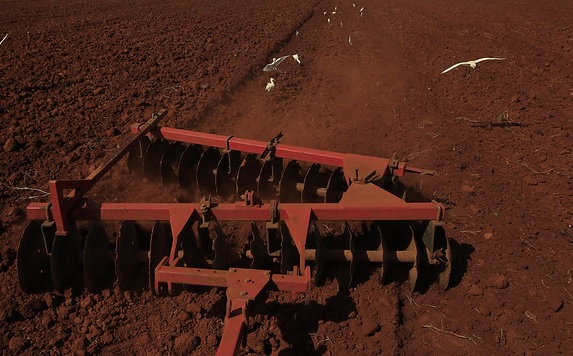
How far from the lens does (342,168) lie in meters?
4.22

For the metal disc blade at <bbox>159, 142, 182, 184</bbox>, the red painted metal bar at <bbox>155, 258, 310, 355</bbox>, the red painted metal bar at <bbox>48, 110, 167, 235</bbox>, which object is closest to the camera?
the red painted metal bar at <bbox>155, 258, 310, 355</bbox>

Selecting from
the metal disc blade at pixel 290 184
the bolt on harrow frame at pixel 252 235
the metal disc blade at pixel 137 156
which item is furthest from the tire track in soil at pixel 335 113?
the metal disc blade at pixel 137 156

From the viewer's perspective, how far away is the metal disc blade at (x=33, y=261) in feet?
11.8

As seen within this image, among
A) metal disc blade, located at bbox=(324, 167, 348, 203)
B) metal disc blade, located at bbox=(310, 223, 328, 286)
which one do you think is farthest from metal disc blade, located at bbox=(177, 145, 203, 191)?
metal disc blade, located at bbox=(310, 223, 328, 286)

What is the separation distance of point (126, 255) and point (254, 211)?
3.46ft

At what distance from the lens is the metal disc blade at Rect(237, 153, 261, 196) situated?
180 inches

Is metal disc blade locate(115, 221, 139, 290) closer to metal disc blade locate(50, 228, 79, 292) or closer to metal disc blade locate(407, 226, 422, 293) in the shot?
metal disc blade locate(50, 228, 79, 292)

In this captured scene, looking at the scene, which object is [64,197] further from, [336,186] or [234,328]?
[336,186]

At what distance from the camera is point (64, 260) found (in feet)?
12.3

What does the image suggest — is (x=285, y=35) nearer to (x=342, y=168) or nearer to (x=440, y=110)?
(x=440, y=110)

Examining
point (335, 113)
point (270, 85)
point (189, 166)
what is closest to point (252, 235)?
point (189, 166)

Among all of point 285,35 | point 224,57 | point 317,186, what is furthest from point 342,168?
point 285,35

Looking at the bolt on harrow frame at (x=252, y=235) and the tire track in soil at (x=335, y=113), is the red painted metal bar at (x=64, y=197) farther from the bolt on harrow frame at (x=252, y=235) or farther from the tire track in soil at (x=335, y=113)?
the tire track in soil at (x=335, y=113)

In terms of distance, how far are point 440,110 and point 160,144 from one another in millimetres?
3832
